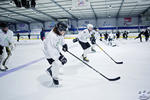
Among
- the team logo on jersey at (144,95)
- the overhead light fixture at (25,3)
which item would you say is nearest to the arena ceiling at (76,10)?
the overhead light fixture at (25,3)

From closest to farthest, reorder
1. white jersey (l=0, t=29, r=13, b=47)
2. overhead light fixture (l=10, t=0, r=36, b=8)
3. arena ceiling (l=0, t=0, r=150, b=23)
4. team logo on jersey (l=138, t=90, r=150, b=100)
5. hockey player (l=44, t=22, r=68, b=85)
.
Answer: team logo on jersey (l=138, t=90, r=150, b=100), hockey player (l=44, t=22, r=68, b=85), white jersey (l=0, t=29, r=13, b=47), overhead light fixture (l=10, t=0, r=36, b=8), arena ceiling (l=0, t=0, r=150, b=23)

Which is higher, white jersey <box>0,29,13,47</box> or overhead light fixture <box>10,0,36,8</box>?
overhead light fixture <box>10,0,36,8</box>

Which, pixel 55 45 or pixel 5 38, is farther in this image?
pixel 5 38

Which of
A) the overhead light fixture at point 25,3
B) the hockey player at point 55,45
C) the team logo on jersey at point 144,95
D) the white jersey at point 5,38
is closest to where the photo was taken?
the team logo on jersey at point 144,95

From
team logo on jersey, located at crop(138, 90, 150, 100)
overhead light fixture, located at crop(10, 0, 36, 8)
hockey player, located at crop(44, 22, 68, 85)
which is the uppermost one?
overhead light fixture, located at crop(10, 0, 36, 8)

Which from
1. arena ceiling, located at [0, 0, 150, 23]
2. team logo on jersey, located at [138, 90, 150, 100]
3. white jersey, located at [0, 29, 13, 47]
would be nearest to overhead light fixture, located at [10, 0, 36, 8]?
white jersey, located at [0, 29, 13, 47]

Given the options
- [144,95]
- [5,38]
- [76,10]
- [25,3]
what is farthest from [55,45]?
[76,10]

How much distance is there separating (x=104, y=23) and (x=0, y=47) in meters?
20.9

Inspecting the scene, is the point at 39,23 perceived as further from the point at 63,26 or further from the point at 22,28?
the point at 63,26

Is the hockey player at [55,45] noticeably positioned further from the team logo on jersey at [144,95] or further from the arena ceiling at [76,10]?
the arena ceiling at [76,10]

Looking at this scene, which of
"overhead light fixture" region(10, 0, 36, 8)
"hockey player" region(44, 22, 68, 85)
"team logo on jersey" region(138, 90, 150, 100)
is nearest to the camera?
"team logo on jersey" region(138, 90, 150, 100)

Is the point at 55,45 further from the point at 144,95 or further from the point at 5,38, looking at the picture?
the point at 5,38

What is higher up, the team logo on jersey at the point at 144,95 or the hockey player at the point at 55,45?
the hockey player at the point at 55,45

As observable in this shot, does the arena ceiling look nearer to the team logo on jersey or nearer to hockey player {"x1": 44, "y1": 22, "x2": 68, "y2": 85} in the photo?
hockey player {"x1": 44, "y1": 22, "x2": 68, "y2": 85}
